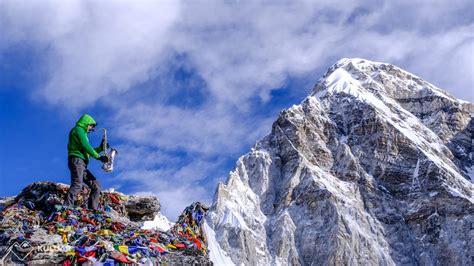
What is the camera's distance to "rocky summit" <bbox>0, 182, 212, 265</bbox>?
1039cm

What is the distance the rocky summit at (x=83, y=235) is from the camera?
10391 mm

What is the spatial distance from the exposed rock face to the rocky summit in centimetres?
14251

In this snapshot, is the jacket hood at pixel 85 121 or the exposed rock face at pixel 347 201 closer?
the jacket hood at pixel 85 121

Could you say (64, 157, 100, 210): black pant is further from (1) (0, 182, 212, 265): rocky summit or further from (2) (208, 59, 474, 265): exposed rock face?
(2) (208, 59, 474, 265): exposed rock face

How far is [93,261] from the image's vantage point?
33.4 feet

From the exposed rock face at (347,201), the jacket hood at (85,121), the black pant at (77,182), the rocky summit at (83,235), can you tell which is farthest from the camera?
the exposed rock face at (347,201)

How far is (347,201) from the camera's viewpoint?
17038 cm

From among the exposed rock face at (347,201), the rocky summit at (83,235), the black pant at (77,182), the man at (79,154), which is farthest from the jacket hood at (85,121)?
the exposed rock face at (347,201)

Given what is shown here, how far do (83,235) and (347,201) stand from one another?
535 feet

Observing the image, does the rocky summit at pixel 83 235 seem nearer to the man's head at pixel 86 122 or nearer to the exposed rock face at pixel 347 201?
the man's head at pixel 86 122

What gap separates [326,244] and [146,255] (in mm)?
149828

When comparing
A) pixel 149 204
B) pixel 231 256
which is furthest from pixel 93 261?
pixel 231 256

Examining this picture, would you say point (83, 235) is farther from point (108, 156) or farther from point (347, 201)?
point (347, 201)

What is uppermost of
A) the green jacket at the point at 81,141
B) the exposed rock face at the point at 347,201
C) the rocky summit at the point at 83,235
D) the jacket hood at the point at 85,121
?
the exposed rock face at the point at 347,201
